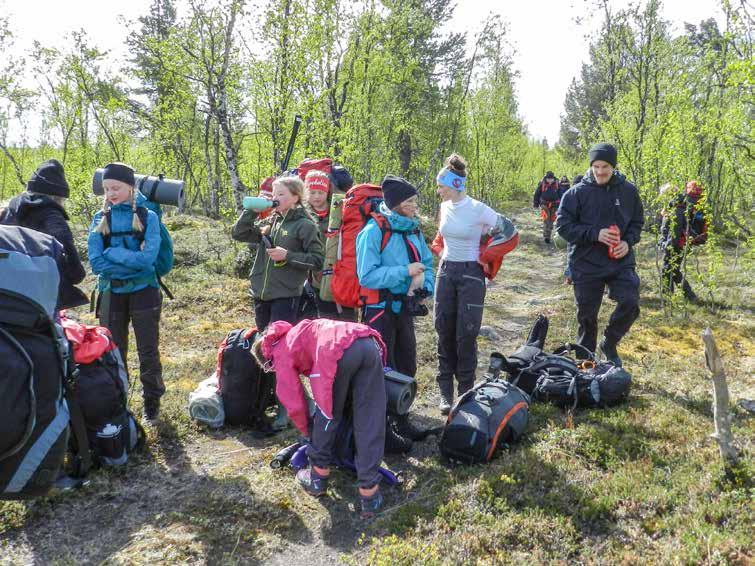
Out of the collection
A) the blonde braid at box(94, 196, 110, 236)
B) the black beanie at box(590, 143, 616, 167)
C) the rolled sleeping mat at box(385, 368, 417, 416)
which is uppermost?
the black beanie at box(590, 143, 616, 167)

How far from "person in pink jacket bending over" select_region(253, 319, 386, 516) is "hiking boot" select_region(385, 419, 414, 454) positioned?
661 mm

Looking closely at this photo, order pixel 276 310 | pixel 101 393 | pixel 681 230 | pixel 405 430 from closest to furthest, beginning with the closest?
pixel 101 393 → pixel 405 430 → pixel 276 310 → pixel 681 230

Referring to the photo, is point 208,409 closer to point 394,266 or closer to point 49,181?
point 394,266

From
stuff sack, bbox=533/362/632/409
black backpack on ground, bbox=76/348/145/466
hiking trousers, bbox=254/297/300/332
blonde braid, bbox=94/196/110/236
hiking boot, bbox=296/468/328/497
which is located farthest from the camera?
hiking trousers, bbox=254/297/300/332

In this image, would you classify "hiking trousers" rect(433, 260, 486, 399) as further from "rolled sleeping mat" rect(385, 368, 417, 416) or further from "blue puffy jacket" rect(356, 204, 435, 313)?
"rolled sleeping mat" rect(385, 368, 417, 416)

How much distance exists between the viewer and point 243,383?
4992 mm

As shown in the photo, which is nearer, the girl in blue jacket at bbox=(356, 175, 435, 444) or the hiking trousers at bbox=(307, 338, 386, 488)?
the hiking trousers at bbox=(307, 338, 386, 488)

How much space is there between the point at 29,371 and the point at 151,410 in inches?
122

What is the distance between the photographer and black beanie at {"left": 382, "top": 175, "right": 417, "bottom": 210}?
460 cm

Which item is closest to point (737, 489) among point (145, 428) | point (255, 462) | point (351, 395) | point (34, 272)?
point (351, 395)

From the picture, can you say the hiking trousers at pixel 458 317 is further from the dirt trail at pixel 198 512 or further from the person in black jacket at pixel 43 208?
the person in black jacket at pixel 43 208

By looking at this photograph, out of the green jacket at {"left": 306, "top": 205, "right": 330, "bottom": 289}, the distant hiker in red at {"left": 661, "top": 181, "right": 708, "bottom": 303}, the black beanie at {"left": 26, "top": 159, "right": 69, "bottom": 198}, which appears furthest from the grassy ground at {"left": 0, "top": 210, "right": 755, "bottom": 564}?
the distant hiker in red at {"left": 661, "top": 181, "right": 708, "bottom": 303}

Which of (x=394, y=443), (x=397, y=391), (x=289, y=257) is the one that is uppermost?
(x=289, y=257)

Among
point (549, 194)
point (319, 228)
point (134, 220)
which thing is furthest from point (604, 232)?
point (549, 194)
